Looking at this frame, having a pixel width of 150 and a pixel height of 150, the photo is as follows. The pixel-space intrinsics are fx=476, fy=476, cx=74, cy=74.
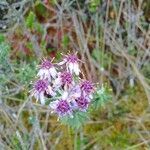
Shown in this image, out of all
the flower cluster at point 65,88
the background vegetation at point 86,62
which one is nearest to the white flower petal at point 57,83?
the flower cluster at point 65,88

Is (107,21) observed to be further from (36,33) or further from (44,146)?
(44,146)

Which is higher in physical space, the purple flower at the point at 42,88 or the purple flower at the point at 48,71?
the purple flower at the point at 48,71

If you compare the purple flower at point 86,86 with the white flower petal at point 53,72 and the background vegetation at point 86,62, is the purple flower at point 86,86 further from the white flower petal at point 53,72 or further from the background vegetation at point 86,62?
the background vegetation at point 86,62

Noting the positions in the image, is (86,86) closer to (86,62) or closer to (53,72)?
(53,72)

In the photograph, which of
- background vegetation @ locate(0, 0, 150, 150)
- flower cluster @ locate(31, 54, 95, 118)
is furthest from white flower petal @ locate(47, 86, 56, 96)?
background vegetation @ locate(0, 0, 150, 150)

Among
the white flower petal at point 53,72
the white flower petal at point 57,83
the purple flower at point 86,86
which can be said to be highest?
the white flower petal at point 53,72

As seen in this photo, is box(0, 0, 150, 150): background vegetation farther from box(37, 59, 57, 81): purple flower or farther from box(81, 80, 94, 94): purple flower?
box(81, 80, 94, 94): purple flower
